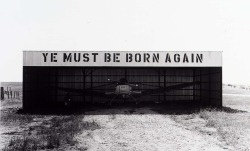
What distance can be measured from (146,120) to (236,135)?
21.6 ft

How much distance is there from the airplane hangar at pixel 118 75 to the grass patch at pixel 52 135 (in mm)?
6658

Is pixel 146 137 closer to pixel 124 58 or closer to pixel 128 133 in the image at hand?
pixel 128 133

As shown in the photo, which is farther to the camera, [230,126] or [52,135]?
[230,126]

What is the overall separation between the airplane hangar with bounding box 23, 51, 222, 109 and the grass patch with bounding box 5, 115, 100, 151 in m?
6.66

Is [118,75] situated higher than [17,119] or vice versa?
[118,75]

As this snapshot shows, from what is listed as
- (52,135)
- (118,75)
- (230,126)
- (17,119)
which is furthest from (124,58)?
(52,135)

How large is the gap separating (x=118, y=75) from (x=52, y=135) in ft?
60.4

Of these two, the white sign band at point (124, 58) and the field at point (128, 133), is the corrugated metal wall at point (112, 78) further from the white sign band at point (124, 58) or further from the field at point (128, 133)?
the field at point (128, 133)

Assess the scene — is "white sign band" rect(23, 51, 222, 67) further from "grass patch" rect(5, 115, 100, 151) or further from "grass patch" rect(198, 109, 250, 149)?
"grass patch" rect(5, 115, 100, 151)

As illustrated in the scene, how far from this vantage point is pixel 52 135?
47.8 feet

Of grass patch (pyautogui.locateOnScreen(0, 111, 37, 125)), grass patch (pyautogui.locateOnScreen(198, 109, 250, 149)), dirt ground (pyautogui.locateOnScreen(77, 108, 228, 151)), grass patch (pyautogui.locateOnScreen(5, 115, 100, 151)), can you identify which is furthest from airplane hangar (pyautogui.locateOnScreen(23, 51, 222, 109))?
dirt ground (pyautogui.locateOnScreen(77, 108, 228, 151))

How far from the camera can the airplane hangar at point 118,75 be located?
24.6m

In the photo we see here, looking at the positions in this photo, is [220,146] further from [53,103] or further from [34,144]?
[53,103]

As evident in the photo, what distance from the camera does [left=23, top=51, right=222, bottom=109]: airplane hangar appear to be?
2459 centimetres
